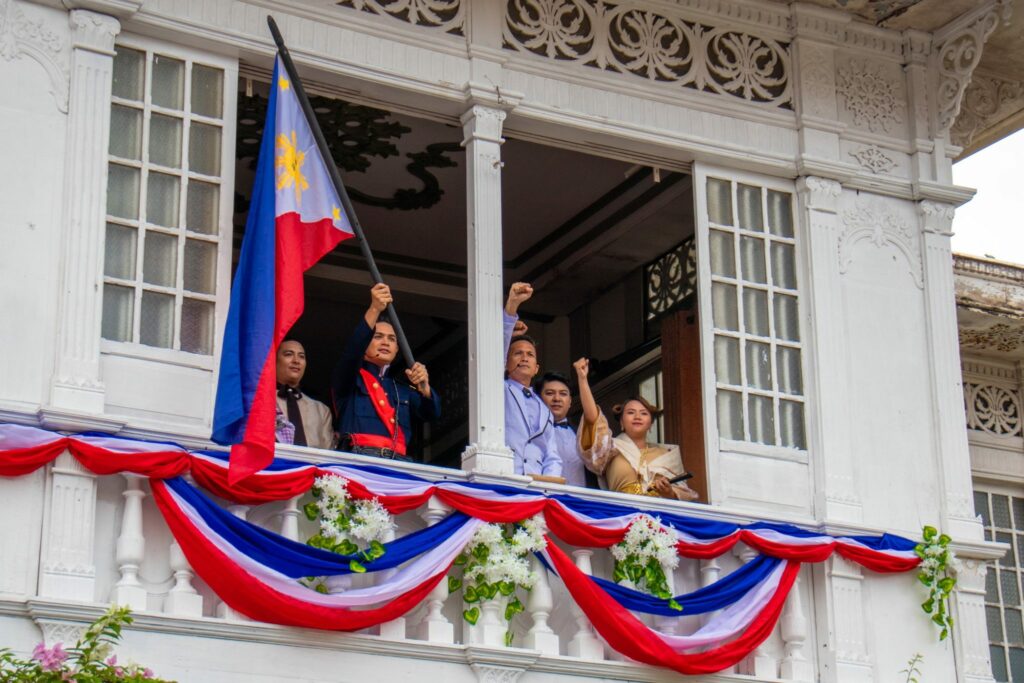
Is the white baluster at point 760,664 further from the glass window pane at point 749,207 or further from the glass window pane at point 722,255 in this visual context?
the glass window pane at point 749,207

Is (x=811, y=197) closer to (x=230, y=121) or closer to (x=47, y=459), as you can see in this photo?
(x=230, y=121)

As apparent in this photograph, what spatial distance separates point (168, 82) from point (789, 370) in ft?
13.8

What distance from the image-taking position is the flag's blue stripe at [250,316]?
33.1 feet

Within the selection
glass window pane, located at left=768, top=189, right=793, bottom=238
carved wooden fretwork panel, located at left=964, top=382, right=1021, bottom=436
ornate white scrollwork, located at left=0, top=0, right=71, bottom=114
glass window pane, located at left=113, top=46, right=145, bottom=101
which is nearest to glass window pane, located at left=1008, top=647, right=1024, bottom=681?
carved wooden fretwork panel, located at left=964, top=382, right=1021, bottom=436

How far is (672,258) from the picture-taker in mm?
15242

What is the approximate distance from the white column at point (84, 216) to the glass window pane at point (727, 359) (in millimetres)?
3912

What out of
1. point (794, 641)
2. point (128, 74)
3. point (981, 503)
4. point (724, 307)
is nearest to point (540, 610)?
point (794, 641)

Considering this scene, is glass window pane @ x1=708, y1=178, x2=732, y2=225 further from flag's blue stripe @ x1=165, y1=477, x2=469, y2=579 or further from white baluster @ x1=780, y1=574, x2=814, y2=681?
flag's blue stripe @ x1=165, y1=477, x2=469, y2=579

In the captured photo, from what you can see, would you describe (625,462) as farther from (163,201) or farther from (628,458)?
(163,201)

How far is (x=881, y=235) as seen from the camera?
1299cm

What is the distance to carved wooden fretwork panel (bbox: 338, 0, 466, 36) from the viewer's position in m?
11.8

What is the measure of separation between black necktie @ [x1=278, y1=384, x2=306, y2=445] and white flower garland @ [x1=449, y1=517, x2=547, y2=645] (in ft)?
4.58

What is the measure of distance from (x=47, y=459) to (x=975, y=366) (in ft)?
27.4

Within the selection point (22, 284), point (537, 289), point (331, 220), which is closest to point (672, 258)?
point (537, 289)
